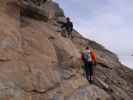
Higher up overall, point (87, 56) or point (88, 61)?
point (87, 56)

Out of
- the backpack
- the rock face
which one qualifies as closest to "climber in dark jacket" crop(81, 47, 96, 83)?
the backpack

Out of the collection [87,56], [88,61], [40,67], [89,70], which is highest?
[87,56]

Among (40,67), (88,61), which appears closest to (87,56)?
(88,61)

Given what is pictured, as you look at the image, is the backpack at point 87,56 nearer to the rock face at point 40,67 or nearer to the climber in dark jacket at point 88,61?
the climber in dark jacket at point 88,61

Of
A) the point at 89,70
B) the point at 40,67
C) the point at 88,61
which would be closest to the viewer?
the point at 40,67

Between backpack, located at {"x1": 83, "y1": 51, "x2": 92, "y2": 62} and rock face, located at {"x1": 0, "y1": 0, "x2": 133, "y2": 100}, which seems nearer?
rock face, located at {"x1": 0, "y1": 0, "x2": 133, "y2": 100}

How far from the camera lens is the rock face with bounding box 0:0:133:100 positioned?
24605 millimetres

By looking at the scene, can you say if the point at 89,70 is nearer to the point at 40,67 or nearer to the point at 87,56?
the point at 87,56

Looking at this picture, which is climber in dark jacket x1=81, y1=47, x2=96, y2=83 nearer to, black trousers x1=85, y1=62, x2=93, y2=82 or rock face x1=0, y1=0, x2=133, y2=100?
black trousers x1=85, y1=62, x2=93, y2=82

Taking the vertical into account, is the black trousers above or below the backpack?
below

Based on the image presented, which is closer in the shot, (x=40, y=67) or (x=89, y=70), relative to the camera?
(x=40, y=67)

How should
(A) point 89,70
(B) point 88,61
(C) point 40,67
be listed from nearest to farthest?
(C) point 40,67 → (B) point 88,61 → (A) point 89,70

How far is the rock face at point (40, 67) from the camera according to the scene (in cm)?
2460

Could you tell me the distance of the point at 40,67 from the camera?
26.7 meters
